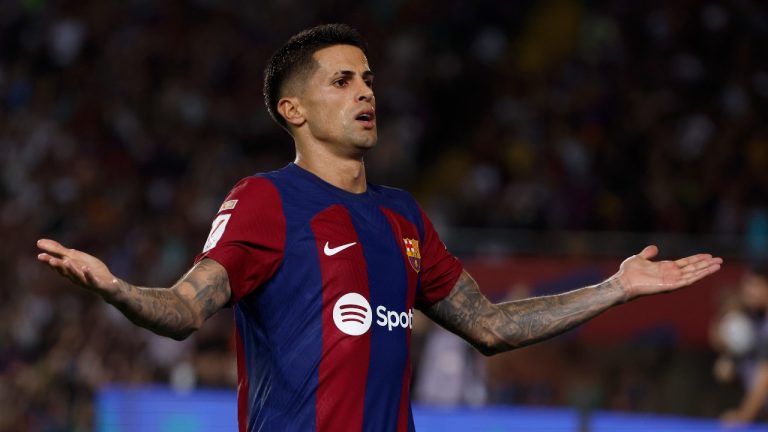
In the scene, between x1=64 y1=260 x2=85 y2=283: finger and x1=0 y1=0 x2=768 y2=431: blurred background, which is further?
x1=0 y1=0 x2=768 y2=431: blurred background

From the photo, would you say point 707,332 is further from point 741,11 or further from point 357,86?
point 357,86

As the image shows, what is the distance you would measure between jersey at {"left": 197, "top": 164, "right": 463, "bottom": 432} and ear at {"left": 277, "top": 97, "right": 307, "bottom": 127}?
10.1 inches

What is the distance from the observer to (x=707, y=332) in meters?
10.4

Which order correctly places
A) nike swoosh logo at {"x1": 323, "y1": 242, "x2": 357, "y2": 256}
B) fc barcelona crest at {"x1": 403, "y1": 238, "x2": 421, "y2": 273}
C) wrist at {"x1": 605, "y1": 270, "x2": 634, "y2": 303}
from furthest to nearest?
wrist at {"x1": 605, "y1": 270, "x2": 634, "y2": 303} < fc barcelona crest at {"x1": 403, "y1": 238, "x2": 421, "y2": 273} < nike swoosh logo at {"x1": 323, "y1": 242, "x2": 357, "y2": 256}

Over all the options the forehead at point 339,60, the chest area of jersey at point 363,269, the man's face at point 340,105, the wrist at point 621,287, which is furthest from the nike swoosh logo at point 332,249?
the wrist at point 621,287

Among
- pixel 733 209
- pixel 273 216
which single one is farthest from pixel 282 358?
pixel 733 209

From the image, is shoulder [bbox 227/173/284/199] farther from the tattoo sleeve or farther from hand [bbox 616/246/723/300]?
hand [bbox 616/246/723/300]

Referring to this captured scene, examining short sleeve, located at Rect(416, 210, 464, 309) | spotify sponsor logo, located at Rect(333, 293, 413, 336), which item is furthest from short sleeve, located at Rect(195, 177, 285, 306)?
short sleeve, located at Rect(416, 210, 464, 309)

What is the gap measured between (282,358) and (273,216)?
0.42 m

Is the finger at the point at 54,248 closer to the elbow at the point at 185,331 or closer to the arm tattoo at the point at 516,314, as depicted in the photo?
the elbow at the point at 185,331

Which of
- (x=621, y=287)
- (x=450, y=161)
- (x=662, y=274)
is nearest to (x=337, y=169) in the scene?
(x=621, y=287)

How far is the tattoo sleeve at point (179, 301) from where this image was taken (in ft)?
11.0

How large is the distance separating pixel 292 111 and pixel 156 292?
921mm

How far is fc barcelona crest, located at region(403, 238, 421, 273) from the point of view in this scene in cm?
400
